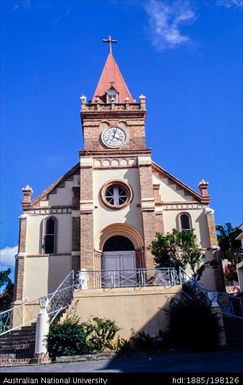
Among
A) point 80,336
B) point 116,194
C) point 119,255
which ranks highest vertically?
point 116,194

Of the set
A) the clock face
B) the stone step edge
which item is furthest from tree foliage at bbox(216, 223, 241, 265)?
the stone step edge

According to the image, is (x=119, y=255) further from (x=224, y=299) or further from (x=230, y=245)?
(x=230, y=245)

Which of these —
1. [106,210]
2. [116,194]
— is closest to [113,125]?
[116,194]

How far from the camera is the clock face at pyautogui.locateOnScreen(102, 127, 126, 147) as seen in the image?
26375 millimetres

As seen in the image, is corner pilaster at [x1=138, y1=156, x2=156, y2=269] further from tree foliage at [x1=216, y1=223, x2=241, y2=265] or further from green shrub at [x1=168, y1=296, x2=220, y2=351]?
tree foliage at [x1=216, y1=223, x2=241, y2=265]

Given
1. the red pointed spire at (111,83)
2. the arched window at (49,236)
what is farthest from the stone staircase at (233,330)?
the red pointed spire at (111,83)

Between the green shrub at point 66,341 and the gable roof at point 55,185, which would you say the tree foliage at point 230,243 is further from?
the green shrub at point 66,341

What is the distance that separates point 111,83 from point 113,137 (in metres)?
5.25

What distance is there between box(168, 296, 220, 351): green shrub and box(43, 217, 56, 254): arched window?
35.0ft

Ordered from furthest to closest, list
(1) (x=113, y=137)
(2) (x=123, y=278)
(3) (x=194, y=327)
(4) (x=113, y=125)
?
(4) (x=113, y=125) → (1) (x=113, y=137) → (2) (x=123, y=278) → (3) (x=194, y=327)

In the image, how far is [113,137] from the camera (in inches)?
1045

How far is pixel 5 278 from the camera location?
30672mm

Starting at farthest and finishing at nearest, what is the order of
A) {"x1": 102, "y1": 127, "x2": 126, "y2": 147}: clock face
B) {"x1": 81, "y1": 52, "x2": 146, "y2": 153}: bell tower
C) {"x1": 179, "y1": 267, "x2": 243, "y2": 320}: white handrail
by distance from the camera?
{"x1": 102, "y1": 127, "x2": 126, "y2": 147}: clock face < {"x1": 81, "y1": 52, "x2": 146, "y2": 153}: bell tower < {"x1": 179, "y1": 267, "x2": 243, "y2": 320}: white handrail

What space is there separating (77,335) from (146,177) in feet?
41.8
